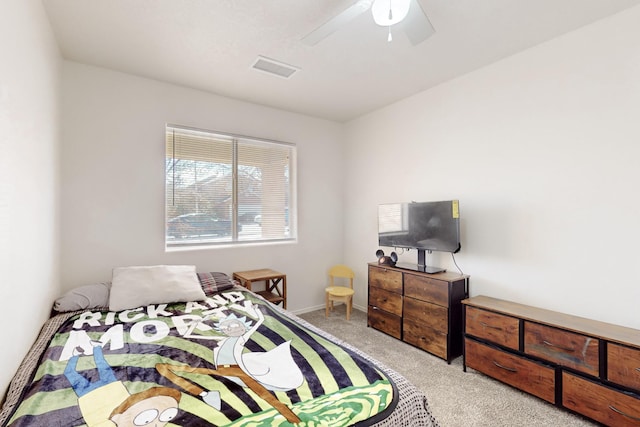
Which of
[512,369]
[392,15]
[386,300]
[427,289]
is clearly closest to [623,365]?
[512,369]

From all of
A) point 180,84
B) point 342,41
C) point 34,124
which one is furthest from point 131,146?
point 342,41

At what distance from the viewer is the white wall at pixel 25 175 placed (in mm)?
1382

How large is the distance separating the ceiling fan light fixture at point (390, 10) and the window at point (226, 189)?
2314 mm

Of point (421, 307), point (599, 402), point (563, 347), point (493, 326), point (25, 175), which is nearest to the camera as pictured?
point (25, 175)

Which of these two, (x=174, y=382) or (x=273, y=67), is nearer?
(x=174, y=382)

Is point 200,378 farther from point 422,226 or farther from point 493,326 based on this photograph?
point 422,226

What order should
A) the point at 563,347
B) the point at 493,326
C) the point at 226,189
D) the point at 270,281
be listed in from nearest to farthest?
the point at 563,347, the point at 493,326, the point at 226,189, the point at 270,281

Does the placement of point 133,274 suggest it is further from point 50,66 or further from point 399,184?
point 399,184

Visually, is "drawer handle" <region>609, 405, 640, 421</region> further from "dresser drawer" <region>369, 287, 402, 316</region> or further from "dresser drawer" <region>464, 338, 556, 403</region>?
"dresser drawer" <region>369, 287, 402, 316</region>

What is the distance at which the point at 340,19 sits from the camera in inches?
67.4

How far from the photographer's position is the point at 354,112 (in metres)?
4.09

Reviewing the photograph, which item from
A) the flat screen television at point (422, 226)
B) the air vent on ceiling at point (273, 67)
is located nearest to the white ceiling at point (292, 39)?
the air vent on ceiling at point (273, 67)

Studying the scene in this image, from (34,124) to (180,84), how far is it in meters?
1.60

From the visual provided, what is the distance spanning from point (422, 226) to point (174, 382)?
250 centimetres
